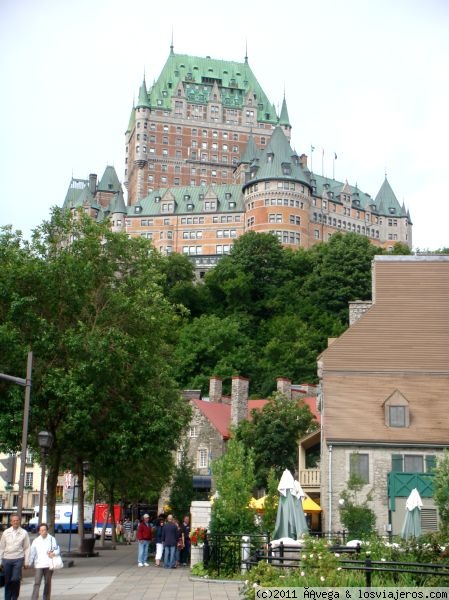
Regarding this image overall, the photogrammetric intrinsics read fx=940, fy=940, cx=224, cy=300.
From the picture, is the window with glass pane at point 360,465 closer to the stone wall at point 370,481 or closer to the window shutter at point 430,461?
the stone wall at point 370,481

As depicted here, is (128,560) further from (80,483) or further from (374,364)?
(374,364)

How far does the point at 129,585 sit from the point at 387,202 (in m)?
159

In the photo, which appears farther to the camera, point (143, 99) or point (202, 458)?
point (143, 99)

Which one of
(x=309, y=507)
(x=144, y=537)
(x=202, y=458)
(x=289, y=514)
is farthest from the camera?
(x=202, y=458)

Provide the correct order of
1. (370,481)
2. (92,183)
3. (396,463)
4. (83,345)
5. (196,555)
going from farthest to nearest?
1. (92,183)
2. (396,463)
3. (370,481)
4. (83,345)
5. (196,555)

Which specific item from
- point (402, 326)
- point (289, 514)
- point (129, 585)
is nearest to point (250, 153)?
point (402, 326)

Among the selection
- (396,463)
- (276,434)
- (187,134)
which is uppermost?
(187,134)

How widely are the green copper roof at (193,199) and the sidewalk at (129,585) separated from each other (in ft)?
425

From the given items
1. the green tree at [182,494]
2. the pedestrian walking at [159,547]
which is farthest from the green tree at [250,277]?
the pedestrian walking at [159,547]

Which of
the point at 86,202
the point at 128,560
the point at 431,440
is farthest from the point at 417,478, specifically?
the point at 86,202

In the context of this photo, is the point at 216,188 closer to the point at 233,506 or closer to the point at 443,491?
the point at 443,491

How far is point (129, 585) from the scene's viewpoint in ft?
80.3

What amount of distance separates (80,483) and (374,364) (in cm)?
1488

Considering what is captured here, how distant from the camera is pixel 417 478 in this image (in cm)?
4075
